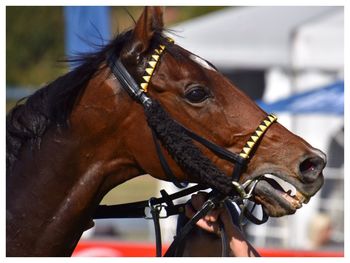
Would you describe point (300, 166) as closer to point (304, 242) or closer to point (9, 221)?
point (9, 221)

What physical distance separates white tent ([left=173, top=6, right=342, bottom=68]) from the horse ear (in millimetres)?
7906

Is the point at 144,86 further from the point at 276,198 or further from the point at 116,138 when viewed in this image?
the point at 276,198

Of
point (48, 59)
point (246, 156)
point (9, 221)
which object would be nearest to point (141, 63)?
point (246, 156)

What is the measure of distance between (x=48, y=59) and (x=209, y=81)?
22952 mm

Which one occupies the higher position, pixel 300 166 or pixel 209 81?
pixel 209 81

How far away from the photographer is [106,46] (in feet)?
11.4

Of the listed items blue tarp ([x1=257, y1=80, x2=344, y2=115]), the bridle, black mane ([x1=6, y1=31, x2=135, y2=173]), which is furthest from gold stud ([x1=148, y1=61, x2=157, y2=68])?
blue tarp ([x1=257, y1=80, x2=344, y2=115])

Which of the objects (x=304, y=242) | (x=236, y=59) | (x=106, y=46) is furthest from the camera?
(x=236, y=59)

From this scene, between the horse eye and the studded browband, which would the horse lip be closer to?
the studded browband

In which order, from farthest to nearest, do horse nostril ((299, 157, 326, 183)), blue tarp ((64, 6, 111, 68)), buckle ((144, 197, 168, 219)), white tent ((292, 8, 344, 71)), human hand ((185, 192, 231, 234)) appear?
white tent ((292, 8, 344, 71)), blue tarp ((64, 6, 111, 68)), buckle ((144, 197, 168, 219)), human hand ((185, 192, 231, 234)), horse nostril ((299, 157, 326, 183))

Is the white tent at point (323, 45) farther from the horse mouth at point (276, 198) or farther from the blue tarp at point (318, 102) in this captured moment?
the horse mouth at point (276, 198)

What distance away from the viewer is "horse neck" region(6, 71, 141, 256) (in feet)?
10.9

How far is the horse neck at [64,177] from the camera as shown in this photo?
3.33m

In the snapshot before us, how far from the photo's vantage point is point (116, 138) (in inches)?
134
